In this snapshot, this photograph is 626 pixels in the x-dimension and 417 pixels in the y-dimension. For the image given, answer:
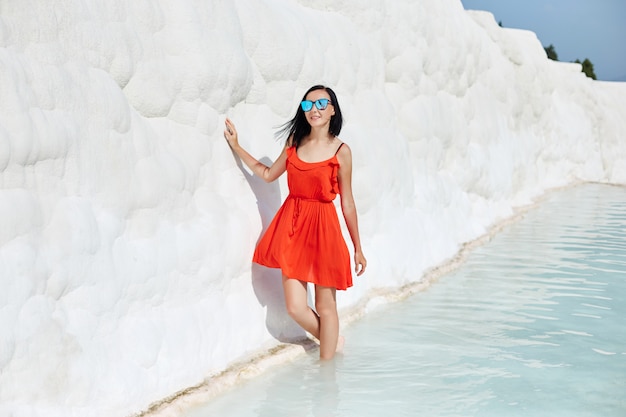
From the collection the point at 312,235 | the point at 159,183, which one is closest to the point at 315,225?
the point at 312,235

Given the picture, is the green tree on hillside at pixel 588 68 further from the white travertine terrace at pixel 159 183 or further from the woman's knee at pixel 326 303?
the woman's knee at pixel 326 303

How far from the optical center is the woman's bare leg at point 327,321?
3.65m

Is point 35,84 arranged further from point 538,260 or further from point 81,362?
point 538,260

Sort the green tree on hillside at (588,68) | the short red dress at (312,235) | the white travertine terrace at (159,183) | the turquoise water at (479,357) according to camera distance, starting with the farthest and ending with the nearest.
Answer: the green tree on hillside at (588,68) → the short red dress at (312,235) → the turquoise water at (479,357) → the white travertine terrace at (159,183)

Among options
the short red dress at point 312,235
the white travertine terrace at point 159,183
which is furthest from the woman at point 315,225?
the white travertine terrace at point 159,183

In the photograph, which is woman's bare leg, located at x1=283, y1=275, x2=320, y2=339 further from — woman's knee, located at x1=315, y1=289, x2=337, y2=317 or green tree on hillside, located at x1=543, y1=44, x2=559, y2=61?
green tree on hillside, located at x1=543, y1=44, x2=559, y2=61

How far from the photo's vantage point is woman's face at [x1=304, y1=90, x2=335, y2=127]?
361cm

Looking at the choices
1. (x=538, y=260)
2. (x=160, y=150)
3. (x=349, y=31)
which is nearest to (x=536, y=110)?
(x=538, y=260)

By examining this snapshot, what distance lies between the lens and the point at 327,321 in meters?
3.65

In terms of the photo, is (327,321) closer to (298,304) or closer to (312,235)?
(298,304)

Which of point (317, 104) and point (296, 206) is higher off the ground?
point (317, 104)

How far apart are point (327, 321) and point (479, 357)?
765 millimetres

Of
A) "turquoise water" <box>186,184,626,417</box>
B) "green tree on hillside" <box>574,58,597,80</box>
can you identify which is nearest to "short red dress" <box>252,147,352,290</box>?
"turquoise water" <box>186,184,626,417</box>

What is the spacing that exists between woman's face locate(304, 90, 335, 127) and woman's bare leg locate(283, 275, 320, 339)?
0.74 metres
